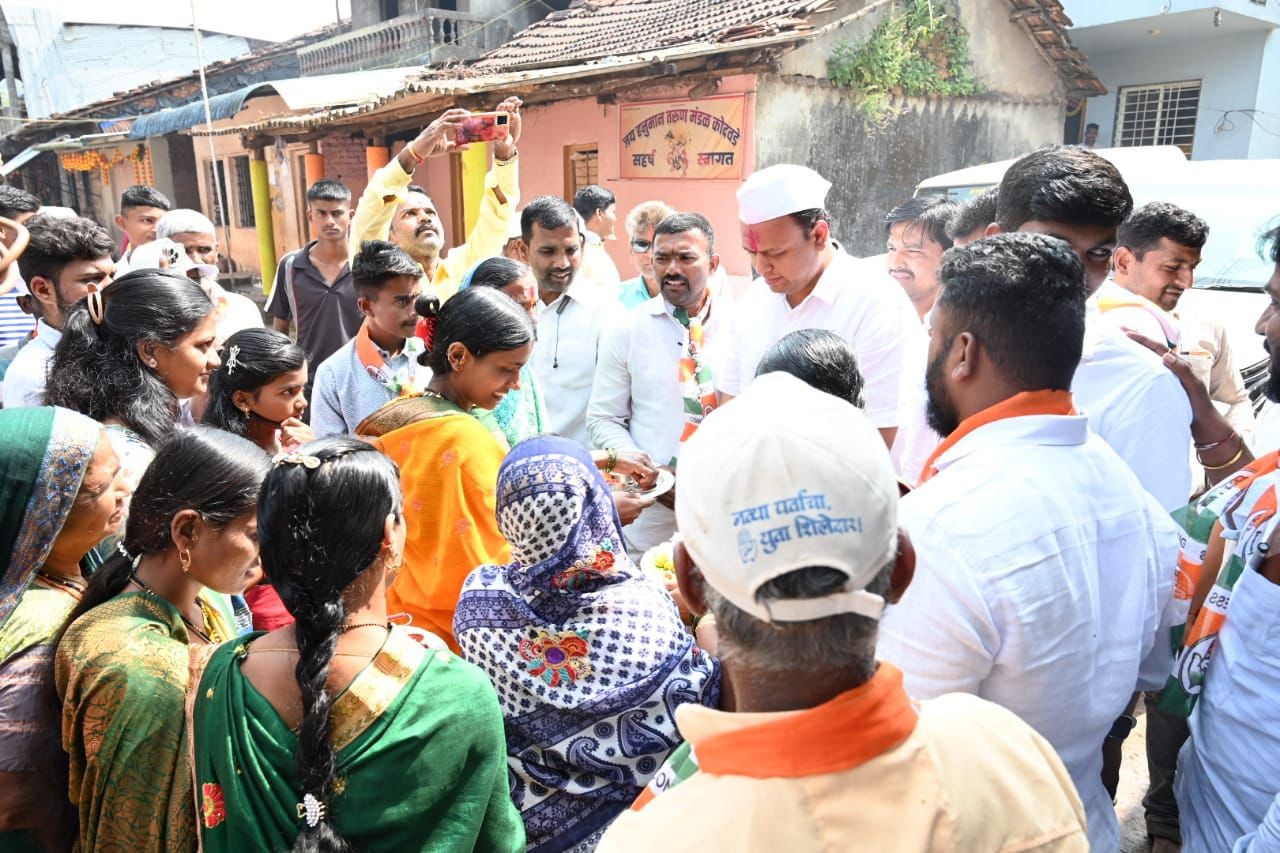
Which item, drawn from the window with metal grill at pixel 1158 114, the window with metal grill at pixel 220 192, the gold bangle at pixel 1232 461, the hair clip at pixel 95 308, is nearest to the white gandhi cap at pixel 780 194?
the gold bangle at pixel 1232 461

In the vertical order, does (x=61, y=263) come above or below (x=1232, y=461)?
above

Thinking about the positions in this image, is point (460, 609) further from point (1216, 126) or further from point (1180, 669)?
point (1216, 126)

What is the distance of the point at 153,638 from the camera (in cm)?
165

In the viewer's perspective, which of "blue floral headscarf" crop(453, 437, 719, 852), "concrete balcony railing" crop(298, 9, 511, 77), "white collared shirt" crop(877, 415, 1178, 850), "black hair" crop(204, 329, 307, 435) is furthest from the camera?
"concrete balcony railing" crop(298, 9, 511, 77)

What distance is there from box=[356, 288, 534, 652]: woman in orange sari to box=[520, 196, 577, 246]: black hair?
1.70m

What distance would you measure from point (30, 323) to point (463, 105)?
7407 mm

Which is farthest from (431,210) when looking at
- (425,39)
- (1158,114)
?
(1158,114)

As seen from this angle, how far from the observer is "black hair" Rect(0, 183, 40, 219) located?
188 inches

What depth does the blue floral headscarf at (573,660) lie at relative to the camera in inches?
68.5

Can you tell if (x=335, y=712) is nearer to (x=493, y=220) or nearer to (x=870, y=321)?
(x=870, y=321)

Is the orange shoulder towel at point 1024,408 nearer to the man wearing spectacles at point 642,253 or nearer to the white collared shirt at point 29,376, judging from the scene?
the white collared shirt at point 29,376

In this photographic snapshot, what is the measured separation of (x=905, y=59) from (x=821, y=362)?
33.5 feet

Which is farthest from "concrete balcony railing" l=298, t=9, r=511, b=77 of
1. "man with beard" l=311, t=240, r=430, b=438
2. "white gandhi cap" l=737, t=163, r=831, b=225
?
"white gandhi cap" l=737, t=163, r=831, b=225

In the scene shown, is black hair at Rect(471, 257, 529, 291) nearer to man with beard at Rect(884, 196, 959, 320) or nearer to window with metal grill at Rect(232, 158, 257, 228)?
man with beard at Rect(884, 196, 959, 320)
